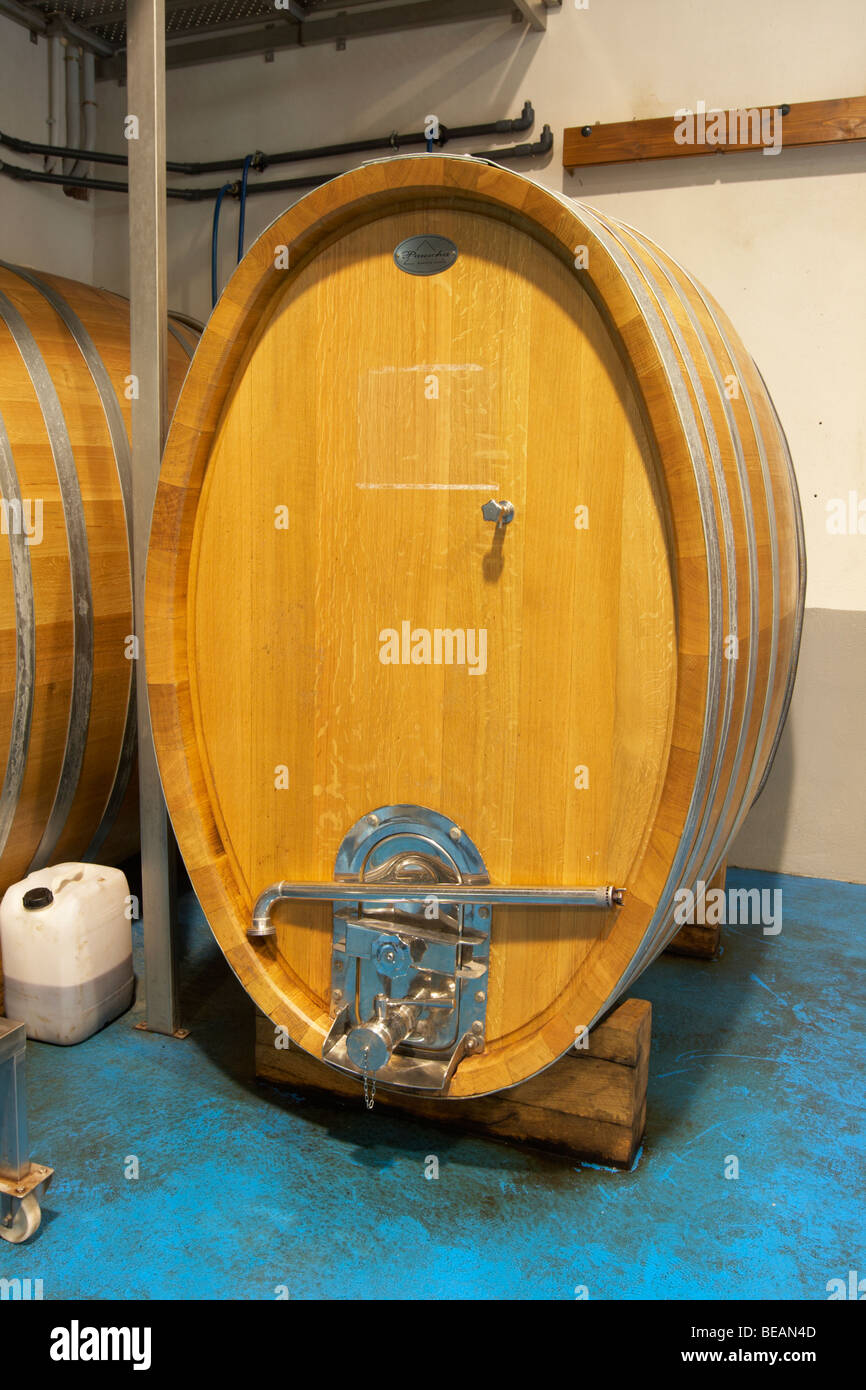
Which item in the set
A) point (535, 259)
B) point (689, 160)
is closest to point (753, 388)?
point (535, 259)

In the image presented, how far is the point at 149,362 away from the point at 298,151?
7.19 feet

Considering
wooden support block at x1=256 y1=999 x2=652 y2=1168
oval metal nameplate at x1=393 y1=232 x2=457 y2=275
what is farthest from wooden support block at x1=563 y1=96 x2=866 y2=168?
wooden support block at x1=256 y1=999 x2=652 y2=1168

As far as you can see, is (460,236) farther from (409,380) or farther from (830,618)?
(830,618)

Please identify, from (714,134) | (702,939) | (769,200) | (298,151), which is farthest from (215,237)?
(702,939)

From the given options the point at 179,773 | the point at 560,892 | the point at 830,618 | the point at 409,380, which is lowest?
the point at 560,892

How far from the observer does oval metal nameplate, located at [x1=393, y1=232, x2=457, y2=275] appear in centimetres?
180

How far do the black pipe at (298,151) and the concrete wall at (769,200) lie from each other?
0.19 ft

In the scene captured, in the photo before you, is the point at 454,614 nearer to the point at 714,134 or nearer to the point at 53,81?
the point at 714,134

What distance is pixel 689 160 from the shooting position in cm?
358

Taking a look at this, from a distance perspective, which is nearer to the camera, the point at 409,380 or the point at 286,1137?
the point at 409,380

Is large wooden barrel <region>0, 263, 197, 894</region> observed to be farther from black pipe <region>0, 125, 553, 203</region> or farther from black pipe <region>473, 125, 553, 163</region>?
black pipe <region>473, 125, 553, 163</region>

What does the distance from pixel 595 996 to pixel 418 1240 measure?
51cm

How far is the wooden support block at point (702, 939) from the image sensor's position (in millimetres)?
2992

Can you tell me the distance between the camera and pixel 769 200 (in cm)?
351
